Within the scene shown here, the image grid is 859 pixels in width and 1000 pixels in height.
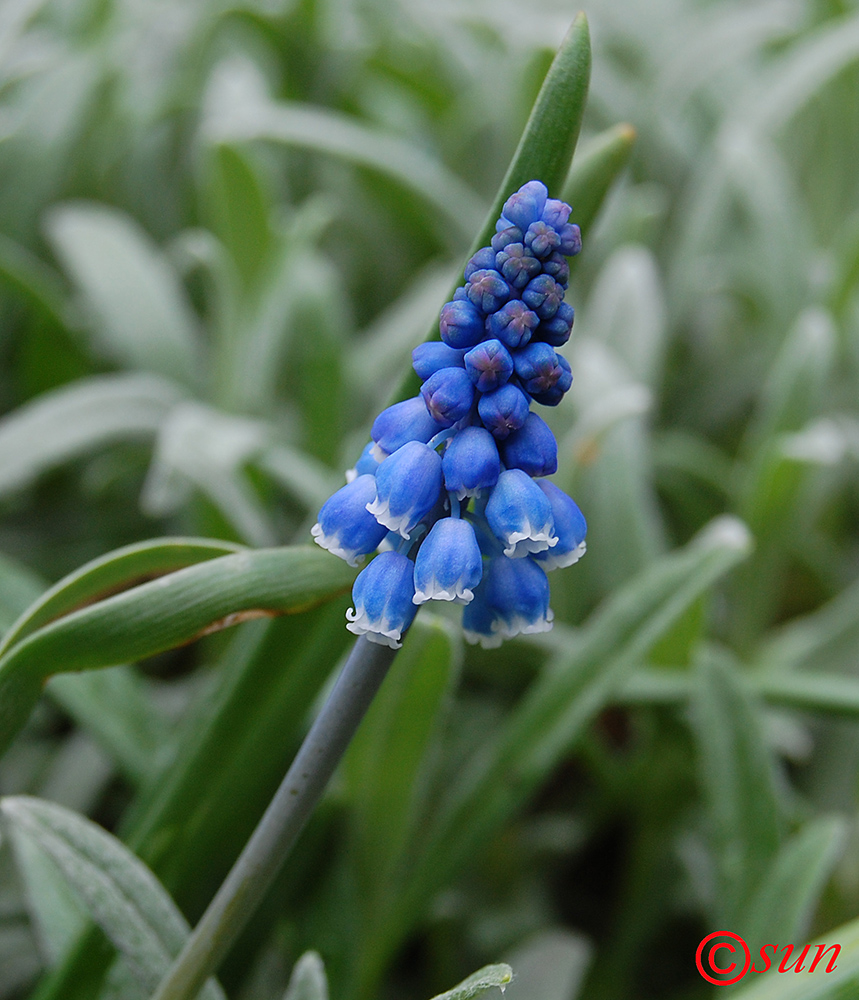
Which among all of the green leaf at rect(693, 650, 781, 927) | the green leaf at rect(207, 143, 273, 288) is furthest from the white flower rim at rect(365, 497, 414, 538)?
the green leaf at rect(207, 143, 273, 288)

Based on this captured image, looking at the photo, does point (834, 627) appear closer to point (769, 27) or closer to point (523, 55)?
point (523, 55)

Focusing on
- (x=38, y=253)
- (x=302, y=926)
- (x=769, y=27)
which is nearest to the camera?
(x=302, y=926)

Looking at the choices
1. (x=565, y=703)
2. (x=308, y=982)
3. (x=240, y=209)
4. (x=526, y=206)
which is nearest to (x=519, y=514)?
(x=526, y=206)

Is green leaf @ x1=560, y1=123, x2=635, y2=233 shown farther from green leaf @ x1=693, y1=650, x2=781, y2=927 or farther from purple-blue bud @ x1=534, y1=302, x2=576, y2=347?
green leaf @ x1=693, y1=650, x2=781, y2=927

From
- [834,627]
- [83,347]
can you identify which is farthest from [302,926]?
[83,347]

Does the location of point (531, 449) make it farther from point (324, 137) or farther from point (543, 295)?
point (324, 137)

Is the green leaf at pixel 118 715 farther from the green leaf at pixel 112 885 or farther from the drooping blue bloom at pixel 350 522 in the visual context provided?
the drooping blue bloom at pixel 350 522
